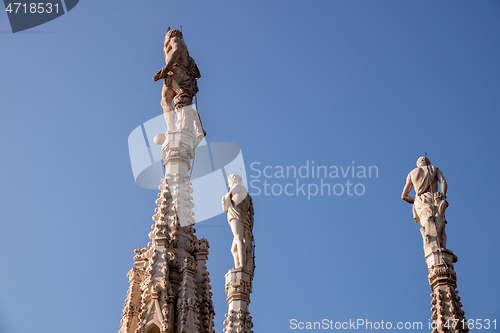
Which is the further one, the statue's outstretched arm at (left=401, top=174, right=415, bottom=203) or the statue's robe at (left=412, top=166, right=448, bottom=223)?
the statue's outstretched arm at (left=401, top=174, right=415, bottom=203)

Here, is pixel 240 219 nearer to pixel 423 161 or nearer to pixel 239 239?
pixel 239 239

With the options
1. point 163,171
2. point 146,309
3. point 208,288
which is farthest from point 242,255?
point 163,171

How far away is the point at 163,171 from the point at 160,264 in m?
3.13

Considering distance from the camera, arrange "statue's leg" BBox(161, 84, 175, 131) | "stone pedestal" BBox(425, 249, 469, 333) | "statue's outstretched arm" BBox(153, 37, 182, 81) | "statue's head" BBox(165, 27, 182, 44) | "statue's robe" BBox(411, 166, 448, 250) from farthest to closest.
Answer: "statue's head" BBox(165, 27, 182, 44)
"statue's outstretched arm" BBox(153, 37, 182, 81)
"statue's leg" BBox(161, 84, 175, 131)
"statue's robe" BBox(411, 166, 448, 250)
"stone pedestal" BBox(425, 249, 469, 333)

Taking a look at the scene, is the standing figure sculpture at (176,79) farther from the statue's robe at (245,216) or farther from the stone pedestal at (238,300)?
the stone pedestal at (238,300)

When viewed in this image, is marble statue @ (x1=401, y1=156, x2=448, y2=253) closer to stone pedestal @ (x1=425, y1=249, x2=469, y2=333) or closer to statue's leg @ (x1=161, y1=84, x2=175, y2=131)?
stone pedestal @ (x1=425, y1=249, x2=469, y2=333)

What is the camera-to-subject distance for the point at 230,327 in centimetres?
1499

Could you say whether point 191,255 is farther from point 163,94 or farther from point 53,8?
point 53,8

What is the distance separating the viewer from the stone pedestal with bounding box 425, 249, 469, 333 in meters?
14.4

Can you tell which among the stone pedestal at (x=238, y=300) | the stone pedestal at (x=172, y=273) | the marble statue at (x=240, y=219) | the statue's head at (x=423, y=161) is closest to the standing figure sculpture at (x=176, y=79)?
the stone pedestal at (x=172, y=273)

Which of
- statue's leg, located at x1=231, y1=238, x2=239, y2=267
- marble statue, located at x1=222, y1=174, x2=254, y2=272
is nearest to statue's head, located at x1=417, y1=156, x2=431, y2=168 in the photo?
marble statue, located at x1=222, y1=174, x2=254, y2=272

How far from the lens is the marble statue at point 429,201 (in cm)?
1566

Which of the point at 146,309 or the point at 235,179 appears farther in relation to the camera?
the point at 235,179

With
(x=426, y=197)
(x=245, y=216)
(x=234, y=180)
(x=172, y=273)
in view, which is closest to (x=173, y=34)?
(x=234, y=180)
